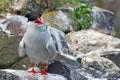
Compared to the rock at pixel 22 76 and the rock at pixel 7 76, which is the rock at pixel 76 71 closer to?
the rock at pixel 22 76

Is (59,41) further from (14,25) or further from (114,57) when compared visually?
(114,57)

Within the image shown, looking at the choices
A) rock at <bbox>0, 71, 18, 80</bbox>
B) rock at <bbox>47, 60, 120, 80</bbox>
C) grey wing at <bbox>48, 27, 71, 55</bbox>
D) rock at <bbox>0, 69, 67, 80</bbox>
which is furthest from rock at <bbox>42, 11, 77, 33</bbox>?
rock at <bbox>0, 71, 18, 80</bbox>

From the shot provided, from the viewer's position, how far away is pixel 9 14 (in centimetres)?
1100

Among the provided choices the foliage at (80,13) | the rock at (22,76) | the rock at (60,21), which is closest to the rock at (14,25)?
the rock at (60,21)

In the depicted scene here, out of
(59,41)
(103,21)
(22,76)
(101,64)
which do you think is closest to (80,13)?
(103,21)

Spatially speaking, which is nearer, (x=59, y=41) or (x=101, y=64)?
(x=101, y=64)

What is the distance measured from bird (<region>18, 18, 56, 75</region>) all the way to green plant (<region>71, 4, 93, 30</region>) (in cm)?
511

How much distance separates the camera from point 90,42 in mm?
10961

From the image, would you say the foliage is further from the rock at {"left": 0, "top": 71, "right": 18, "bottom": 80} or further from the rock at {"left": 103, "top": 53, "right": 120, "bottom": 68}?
the rock at {"left": 0, "top": 71, "right": 18, "bottom": 80}

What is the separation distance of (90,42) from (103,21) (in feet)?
7.81

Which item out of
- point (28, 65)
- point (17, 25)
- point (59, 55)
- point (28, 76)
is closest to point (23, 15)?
point (17, 25)

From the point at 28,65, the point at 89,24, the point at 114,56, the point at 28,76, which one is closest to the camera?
the point at 28,76

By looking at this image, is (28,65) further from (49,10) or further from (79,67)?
(49,10)

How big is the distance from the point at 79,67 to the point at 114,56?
1844 mm
